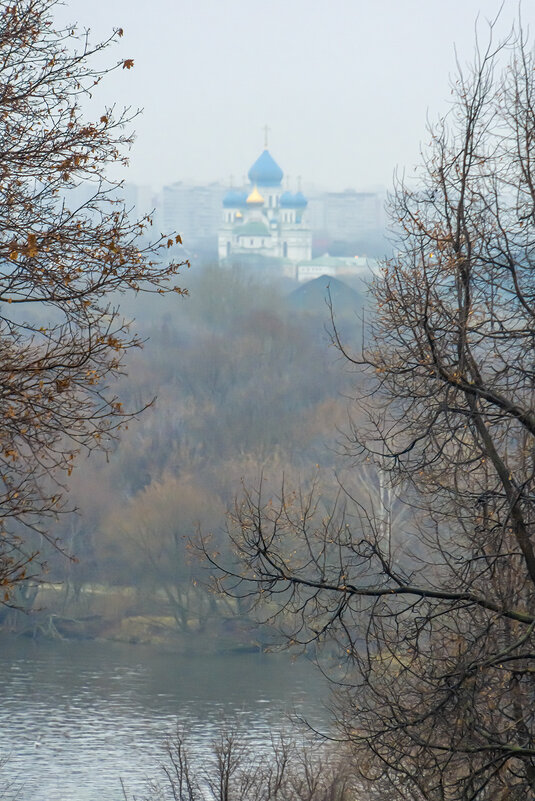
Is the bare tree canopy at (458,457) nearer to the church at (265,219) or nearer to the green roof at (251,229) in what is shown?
the church at (265,219)

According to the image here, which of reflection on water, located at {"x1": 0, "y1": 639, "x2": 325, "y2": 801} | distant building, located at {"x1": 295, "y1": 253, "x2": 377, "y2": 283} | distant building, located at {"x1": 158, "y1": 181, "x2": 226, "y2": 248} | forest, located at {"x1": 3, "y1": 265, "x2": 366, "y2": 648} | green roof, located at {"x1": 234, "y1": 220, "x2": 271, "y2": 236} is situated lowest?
reflection on water, located at {"x1": 0, "y1": 639, "x2": 325, "y2": 801}

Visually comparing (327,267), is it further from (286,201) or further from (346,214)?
(286,201)

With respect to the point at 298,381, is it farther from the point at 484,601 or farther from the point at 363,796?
the point at 484,601

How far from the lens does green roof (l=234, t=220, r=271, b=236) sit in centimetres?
11719

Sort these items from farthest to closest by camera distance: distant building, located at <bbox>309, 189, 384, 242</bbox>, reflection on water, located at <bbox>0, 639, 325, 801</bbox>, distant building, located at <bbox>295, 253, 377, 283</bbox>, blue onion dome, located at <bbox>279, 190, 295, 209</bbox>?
blue onion dome, located at <bbox>279, 190, 295, 209</bbox>, distant building, located at <bbox>309, 189, 384, 242</bbox>, distant building, located at <bbox>295, 253, 377, 283</bbox>, reflection on water, located at <bbox>0, 639, 325, 801</bbox>

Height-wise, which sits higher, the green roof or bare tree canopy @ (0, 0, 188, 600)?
the green roof

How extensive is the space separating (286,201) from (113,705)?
100284mm

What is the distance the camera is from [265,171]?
127000 mm

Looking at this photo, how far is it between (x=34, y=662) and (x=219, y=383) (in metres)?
24.4

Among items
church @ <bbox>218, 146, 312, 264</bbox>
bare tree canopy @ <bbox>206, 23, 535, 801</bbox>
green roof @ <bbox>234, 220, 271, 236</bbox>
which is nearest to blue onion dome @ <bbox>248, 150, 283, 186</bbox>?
church @ <bbox>218, 146, 312, 264</bbox>

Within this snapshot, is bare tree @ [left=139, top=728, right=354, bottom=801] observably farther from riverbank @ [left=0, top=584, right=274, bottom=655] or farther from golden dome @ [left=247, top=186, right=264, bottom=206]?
golden dome @ [left=247, top=186, right=264, bottom=206]

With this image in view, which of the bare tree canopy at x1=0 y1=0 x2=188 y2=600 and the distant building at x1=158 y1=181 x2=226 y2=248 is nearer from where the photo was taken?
the bare tree canopy at x1=0 y1=0 x2=188 y2=600

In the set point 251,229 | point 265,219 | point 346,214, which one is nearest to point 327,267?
point 346,214

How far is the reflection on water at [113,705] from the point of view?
2302 cm
